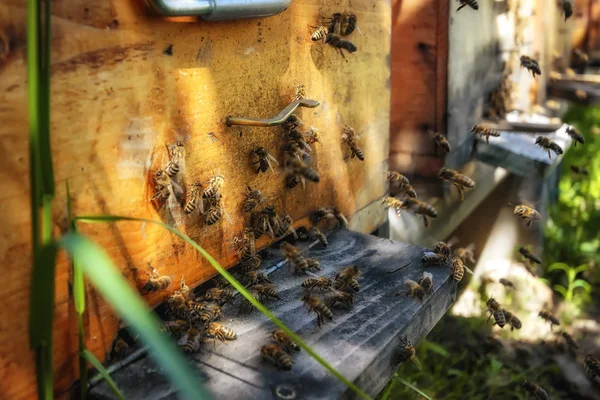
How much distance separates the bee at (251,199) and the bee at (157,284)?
39 centimetres

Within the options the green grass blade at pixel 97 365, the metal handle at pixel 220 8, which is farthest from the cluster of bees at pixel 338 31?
the green grass blade at pixel 97 365

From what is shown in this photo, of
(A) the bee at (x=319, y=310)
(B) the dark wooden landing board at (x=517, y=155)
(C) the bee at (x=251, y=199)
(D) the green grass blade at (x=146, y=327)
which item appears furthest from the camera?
(B) the dark wooden landing board at (x=517, y=155)

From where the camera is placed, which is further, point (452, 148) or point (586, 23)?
point (586, 23)

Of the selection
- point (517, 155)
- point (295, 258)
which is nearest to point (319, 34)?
point (295, 258)

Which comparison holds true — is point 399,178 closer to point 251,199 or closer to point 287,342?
point 251,199

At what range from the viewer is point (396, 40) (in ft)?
12.5

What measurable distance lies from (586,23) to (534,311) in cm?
519

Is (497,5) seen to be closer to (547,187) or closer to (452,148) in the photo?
(452,148)

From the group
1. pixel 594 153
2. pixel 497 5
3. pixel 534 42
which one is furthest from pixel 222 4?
pixel 594 153

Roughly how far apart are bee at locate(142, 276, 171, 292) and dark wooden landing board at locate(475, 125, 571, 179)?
2.89 meters

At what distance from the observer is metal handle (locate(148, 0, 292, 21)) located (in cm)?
143

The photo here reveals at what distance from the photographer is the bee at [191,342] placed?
1484 millimetres

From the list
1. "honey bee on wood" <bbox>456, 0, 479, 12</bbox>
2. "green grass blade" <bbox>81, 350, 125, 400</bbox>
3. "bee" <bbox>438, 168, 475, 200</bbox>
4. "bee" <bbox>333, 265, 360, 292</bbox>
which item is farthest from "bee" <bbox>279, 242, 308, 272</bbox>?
"honey bee on wood" <bbox>456, 0, 479, 12</bbox>

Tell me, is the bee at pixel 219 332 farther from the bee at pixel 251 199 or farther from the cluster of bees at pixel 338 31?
the cluster of bees at pixel 338 31
